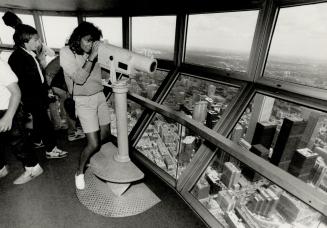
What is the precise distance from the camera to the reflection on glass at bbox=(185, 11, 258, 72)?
6.15 feet

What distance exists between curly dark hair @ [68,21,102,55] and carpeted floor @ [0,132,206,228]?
148 centimetres

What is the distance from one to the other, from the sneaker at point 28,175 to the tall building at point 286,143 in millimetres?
2516

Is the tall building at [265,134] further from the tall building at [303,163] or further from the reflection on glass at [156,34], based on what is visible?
the reflection on glass at [156,34]

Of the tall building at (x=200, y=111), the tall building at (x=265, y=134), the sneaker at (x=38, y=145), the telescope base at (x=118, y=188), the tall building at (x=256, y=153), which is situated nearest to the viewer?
the tall building at (x=256, y=153)

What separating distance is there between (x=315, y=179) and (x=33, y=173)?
8.98 ft

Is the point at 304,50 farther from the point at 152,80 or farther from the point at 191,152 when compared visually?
the point at 152,80

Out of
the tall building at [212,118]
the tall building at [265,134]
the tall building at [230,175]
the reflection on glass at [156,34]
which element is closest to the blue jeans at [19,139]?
the reflection on glass at [156,34]

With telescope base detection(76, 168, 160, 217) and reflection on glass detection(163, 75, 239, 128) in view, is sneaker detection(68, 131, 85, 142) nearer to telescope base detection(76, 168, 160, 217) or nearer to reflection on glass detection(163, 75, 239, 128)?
telescope base detection(76, 168, 160, 217)

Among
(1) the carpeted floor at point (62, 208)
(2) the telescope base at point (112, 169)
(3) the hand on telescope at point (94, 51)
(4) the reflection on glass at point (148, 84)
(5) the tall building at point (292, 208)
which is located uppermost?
(3) the hand on telescope at point (94, 51)

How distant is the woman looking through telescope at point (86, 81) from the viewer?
5.65 feet

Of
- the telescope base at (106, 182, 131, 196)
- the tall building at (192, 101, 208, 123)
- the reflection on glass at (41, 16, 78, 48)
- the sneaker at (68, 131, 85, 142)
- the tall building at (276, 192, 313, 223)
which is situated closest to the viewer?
the tall building at (276, 192, 313, 223)

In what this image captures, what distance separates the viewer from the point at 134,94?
8.18 feet

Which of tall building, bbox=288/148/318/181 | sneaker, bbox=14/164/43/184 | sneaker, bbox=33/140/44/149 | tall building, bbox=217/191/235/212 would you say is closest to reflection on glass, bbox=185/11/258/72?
Answer: tall building, bbox=288/148/318/181

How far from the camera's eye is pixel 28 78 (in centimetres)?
216
